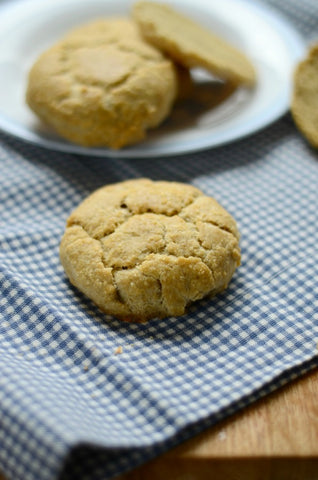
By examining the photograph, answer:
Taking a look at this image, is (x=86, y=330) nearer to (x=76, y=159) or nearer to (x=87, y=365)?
(x=87, y=365)

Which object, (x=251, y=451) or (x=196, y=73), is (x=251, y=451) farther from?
(x=196, y=73)

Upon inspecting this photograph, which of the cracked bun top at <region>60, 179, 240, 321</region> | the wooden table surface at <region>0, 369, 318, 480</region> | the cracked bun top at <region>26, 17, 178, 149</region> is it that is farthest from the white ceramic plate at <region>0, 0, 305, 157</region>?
the wooden table surface at <region>0, 369, 318, 480</region>

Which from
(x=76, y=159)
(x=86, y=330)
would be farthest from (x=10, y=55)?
(x=86, y=330)

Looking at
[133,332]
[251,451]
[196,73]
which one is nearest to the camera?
[251,451]

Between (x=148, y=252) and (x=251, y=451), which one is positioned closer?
(x=251, y=451)

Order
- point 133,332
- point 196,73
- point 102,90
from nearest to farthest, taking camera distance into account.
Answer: point 133,332, point 102,90, point 196,73

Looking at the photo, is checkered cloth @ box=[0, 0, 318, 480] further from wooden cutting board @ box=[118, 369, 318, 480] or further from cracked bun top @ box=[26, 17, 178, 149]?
cracked bun top @ box=[26, 17, 178, 149]

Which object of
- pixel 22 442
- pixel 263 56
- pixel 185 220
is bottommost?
pixel 22 442

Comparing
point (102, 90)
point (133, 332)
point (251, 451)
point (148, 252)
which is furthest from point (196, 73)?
point (251, 451)
